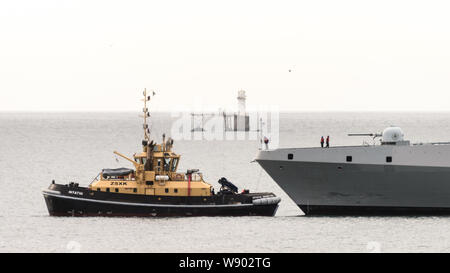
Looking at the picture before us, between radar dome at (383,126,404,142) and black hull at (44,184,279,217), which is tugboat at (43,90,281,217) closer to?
black hull at (44,184,279,217)

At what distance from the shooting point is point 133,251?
44.7 m

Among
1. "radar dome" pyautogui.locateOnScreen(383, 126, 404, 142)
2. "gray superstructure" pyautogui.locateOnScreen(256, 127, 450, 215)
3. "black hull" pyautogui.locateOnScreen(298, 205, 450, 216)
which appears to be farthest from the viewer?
"radar dome" pyautogui.locateOnScreen(383, 126, 404, 142)

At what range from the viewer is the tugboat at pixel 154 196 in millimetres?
53688

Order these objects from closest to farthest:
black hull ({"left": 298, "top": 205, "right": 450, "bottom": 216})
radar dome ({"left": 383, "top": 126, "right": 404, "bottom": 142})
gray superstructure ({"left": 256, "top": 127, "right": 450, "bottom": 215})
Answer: gray superstructure ({"left": 256, "top": 127, "right": 450, "bottom": 215})
black hull ({"left": 298, "top": 205, "right": 450, "bottom": 216})
radar dome ({"left": 383, "top": 126, "right": 404, "bottom": 142})

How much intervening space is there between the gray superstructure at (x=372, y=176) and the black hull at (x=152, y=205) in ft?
9.51

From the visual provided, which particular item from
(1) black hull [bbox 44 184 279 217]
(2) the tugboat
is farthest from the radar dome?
(1) black hull [bbox 44 184 279 217]

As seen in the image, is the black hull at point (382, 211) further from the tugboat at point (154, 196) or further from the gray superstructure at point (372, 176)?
the tugboat at point (154, 196)

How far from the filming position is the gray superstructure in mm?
52906

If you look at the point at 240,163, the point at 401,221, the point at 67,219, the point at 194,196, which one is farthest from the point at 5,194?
the point at 240,163

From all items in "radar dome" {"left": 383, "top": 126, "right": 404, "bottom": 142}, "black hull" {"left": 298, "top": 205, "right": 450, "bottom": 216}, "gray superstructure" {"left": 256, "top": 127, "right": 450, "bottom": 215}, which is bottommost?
"black hull" {"left": 298, "top": 205, "right": 450, "bottom": 216}

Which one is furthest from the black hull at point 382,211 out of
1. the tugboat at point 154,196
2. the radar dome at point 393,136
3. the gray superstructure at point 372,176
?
the radar dome at point 393,136

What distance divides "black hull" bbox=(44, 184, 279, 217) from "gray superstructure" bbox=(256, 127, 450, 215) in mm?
2899

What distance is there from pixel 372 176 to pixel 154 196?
13.1 metres
